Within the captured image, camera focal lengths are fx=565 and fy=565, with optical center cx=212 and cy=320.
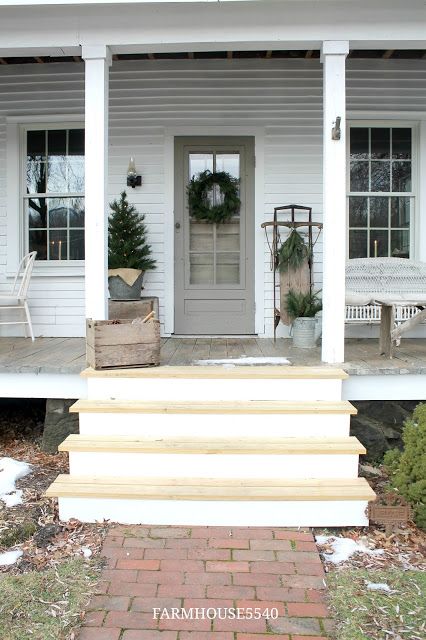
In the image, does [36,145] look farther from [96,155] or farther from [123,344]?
[123,344]

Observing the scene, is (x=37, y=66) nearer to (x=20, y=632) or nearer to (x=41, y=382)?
(x=41, y=382)

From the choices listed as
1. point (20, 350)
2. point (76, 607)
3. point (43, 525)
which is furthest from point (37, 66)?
point (76, 607)

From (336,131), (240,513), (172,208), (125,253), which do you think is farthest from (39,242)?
(240,513)

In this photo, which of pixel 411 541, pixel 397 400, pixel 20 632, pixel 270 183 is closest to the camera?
pixel 20 632

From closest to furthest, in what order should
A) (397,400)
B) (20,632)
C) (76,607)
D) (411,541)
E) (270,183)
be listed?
1. (20,632)
2. (76,607)
3. (411,541)
4. (397,400)
5. (270,183)

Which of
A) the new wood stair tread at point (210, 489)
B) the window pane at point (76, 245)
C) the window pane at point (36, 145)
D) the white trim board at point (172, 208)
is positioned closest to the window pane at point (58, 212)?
the window pane at point (76, 245)

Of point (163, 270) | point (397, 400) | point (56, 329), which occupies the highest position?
point (163, 270)

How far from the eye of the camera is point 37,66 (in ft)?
17.4

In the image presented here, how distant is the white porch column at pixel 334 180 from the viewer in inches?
144

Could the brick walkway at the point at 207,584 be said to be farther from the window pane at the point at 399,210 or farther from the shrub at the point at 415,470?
the window pane at the point at 399,210

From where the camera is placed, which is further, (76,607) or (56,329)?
(56,329)

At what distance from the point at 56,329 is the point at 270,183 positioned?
8.02ft

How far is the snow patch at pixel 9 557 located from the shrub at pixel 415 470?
71.1 inches

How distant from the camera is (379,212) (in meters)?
5.38
